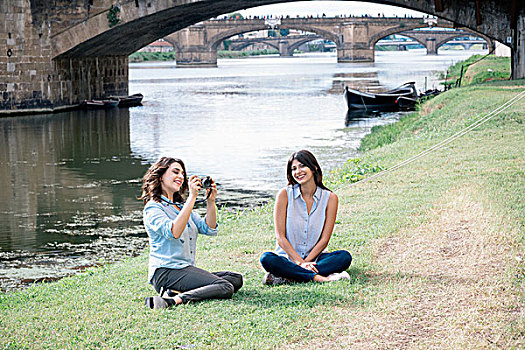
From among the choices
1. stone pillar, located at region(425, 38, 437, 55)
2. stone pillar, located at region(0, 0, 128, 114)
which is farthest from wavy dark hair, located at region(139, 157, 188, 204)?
stone pillar, located at region(425, 38, 437, 55)

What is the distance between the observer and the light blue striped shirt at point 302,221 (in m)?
4.86

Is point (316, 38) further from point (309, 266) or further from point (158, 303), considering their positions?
point (158, 303)

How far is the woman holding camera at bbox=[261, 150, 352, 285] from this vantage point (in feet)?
15.6

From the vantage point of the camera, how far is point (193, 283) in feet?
14.6

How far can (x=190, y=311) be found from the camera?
4215 mm

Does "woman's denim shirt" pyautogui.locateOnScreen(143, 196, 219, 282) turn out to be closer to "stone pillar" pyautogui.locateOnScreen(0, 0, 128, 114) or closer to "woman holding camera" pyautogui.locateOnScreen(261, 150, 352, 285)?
"woman holding camera" pyautogui.locateOnScreen(261, 150, 352, 285)

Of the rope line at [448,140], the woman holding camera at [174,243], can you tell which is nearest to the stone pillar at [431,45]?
the rope line at [448,140]

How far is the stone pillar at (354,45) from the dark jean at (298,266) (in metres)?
67.9

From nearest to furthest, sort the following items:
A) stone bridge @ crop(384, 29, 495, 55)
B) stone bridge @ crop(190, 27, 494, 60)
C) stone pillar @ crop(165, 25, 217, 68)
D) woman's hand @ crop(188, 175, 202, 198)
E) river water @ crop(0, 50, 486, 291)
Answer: woman's hand @ crop(188, 175, 202, 198) < river water @ crop(0, 50, 486, 291) < stone pillar @ crop(165, 25, 217, 68) < stone bridge @ crop(384, 29, 495, 55) < stone bridge @ crop(190, 27, 494, 60)

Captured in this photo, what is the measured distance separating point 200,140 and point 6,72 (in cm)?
880

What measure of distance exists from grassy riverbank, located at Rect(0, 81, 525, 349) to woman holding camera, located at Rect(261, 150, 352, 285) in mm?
152

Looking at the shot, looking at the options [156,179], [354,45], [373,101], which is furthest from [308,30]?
[156,179]

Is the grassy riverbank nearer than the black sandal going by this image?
Yes

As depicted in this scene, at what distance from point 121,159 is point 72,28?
35.6ft
